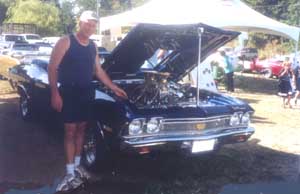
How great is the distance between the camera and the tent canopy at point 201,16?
15578mm

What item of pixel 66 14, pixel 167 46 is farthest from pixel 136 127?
pixel 66 14

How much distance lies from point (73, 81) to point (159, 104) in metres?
1.22

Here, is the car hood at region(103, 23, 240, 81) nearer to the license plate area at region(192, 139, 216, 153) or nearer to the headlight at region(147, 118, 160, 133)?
the headlight at region(147, 118, 160, 133)

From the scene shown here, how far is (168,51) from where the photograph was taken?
7051mm

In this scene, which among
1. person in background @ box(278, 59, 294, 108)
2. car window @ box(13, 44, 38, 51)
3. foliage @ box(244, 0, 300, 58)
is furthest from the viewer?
foliage @ box(244, 0, 300, 58)

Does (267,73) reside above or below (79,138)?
below

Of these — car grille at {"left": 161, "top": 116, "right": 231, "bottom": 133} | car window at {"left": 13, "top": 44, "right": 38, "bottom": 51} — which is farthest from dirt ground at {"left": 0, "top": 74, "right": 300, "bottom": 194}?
car window at {"left": 13, "top": 44, "right": 38, "bottom": 51}

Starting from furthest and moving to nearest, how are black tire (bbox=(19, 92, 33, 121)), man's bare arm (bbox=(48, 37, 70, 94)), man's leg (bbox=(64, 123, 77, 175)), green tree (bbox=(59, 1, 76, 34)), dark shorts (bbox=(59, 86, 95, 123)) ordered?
green tree (bbox=(59, 1, 76, 34))
black tire (bbox=(19, 92, 33, 121))
man's leg (bbox=(64, 123, 77, 175))
dark shorts (bbox=(59, 86, 95, 123))
man's bare arm (bbox=(48, 37, 70, 94))

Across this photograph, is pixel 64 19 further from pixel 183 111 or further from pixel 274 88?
pixel 183 111

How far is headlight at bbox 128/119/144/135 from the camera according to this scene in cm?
520

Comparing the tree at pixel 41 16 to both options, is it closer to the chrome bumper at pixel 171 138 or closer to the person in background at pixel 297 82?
the person in background at pixel 297 82

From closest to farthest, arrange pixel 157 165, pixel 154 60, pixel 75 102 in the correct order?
pixel 75 102 < pixel 157 165 < pixel 154 60

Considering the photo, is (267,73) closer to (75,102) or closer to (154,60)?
(154,60)

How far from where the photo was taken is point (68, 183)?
5078 millimetres
